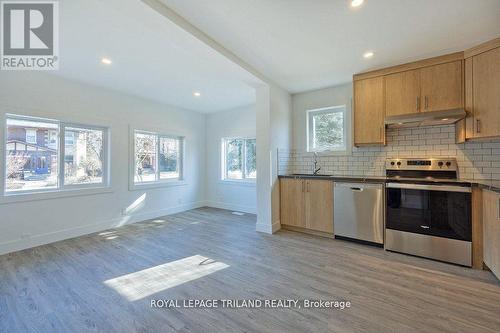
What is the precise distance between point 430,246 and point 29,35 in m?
5.13

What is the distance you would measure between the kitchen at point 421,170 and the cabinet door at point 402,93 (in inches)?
0.5

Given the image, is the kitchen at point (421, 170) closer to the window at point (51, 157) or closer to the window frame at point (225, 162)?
the window frame at point (225, 162)

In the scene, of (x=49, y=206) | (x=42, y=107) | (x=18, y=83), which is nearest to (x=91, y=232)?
(x=49, y=206)

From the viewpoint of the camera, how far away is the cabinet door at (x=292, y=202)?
3627mm

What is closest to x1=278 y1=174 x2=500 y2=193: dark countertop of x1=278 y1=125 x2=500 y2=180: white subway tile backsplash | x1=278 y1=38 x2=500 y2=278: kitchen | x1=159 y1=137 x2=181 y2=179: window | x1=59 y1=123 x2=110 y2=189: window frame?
x1=278 y1=38 x2=500 y2=278: kitchen

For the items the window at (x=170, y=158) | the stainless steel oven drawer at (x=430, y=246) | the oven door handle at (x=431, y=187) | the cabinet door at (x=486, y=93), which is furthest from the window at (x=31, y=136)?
the cabinet door at (x=486, y=93)

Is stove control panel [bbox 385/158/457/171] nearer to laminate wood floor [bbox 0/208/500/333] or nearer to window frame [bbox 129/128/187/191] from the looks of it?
laminate wood floor [bbox 0/208/500/333]

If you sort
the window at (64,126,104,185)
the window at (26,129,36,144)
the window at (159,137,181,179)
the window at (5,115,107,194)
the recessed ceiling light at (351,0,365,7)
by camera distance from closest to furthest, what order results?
the recessed ceiling light at (351,0,365,7), the window at (5,115,107,194), the window at (26,129,36,144), the window at (64,126,104,185), the window at (159,137,181,179)

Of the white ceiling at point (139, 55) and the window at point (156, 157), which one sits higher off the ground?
the white ceiling at point (139, 55)

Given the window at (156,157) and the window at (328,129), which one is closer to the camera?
the window at (328,129)

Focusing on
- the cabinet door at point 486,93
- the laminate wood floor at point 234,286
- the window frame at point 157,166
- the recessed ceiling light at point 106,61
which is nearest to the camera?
the laminate wood floor at point 234,286

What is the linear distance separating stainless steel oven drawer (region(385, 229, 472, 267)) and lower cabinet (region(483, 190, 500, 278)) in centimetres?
17

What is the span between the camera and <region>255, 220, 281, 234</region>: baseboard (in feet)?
11.9

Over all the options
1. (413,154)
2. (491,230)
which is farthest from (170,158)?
(491,230)
